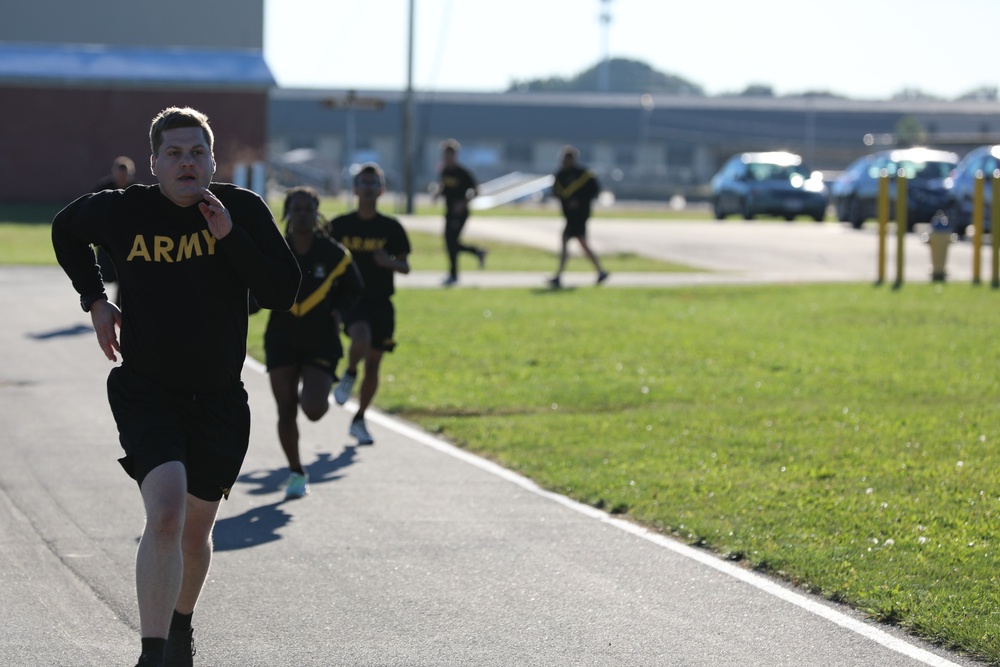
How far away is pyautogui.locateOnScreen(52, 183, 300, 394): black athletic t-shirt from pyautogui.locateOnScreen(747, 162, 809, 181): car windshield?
3364 centimetres

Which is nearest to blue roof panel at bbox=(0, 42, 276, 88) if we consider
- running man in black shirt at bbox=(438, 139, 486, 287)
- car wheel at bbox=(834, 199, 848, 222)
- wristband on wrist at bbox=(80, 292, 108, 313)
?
car wheel at bbox=(834, 199, 848, 222)

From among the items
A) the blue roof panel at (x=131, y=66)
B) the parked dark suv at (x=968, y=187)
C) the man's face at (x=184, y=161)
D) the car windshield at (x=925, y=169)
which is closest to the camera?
the man's face at (x=184, y=161)

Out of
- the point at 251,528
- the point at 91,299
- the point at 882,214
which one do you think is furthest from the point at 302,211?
the point at 882,214

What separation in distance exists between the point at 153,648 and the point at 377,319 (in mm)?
5961

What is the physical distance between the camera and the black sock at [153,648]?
188 inches

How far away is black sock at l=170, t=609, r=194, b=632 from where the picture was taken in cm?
516

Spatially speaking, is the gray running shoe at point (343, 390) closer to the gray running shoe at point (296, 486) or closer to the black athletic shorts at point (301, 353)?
the black athletic shorts at point (301, 353)

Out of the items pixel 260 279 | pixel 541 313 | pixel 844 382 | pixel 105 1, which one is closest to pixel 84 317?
pixel 541 313

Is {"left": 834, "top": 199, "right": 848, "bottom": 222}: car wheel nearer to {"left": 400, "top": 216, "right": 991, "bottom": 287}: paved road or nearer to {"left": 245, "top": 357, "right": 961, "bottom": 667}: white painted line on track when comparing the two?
{"left": 400, "top": 216, "right": 991, "bottom": 287}: paved road

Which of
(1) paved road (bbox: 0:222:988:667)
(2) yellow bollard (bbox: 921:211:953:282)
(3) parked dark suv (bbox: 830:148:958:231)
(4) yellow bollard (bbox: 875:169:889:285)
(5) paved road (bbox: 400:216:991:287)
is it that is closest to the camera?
(1) paved road (bbox: 0:222:988:667)

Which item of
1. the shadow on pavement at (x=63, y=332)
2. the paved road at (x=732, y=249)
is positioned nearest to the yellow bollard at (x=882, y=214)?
the paved road at (x=732, y=249)

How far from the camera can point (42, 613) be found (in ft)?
19.8

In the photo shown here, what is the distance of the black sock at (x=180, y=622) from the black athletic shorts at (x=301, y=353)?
3.68 m

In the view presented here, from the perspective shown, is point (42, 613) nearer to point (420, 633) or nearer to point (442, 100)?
point (420, 633)
